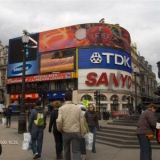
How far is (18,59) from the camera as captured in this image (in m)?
99.0

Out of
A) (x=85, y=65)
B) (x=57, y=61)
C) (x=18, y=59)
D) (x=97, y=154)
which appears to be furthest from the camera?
(x=18, y=59)

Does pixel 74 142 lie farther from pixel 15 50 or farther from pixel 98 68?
pixel 15 50

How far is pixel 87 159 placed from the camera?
1302 cm

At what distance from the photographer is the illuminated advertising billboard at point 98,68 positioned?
86688 millimetres

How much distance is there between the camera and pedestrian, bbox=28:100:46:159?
42.8 feet

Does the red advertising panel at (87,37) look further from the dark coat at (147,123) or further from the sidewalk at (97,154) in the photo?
the dark coat at (147,123)

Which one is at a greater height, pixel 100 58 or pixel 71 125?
pixel 100 58

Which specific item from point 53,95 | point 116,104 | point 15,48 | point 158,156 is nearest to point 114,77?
point 116,104

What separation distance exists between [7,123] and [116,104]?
Answer: 56.4 meters

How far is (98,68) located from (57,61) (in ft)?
28.5

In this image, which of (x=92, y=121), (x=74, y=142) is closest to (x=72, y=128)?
(x=74, y=142)

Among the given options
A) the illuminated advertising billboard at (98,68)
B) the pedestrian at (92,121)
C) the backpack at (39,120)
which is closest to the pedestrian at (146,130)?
the backpack at (39,120)

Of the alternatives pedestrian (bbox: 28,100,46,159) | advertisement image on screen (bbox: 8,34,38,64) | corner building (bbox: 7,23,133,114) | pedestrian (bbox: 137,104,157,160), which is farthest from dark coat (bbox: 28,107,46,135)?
advertisement image on screen (bbox: 8,34,38,64)

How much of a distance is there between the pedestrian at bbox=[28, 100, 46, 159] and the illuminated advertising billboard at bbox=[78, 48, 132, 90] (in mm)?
73299
